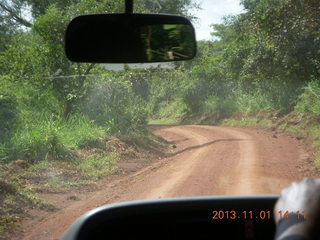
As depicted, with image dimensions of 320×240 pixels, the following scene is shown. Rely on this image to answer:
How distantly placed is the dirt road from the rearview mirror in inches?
81.4

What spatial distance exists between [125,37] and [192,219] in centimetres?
131

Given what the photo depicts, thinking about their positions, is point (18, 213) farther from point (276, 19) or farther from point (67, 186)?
point (276, 19)

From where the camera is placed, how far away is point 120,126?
14422mm

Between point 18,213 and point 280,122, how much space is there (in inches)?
544

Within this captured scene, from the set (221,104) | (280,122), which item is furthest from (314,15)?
(221,104)

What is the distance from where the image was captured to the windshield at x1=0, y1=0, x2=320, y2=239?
6703 mm
